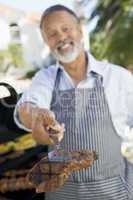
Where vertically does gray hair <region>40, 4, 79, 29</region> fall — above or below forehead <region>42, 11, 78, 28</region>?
above

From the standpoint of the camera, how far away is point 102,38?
1149 centimetres

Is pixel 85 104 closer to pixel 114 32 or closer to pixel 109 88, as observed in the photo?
pixel 109 88

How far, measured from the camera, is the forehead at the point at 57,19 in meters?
1.77

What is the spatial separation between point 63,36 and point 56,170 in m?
0.55

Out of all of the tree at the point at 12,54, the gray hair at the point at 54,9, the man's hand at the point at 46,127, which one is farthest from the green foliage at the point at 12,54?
the man's hand at the point at 46,127

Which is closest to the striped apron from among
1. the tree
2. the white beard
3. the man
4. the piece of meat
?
the man

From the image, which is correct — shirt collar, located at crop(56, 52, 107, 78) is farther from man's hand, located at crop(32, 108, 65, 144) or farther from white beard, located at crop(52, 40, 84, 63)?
man's hand, located at crop(32, 108, 65, 144)

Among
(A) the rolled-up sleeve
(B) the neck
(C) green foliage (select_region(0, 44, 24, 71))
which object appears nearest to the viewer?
(A) the rolled-up sleeve

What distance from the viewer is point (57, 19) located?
177 cm

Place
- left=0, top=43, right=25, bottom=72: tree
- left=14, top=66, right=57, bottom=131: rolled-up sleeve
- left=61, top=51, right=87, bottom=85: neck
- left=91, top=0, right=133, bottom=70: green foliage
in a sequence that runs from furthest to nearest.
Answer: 1. left=91, top=0, right=133, bottom=70: green foliage
2. left=0, top=43, right=25, bottom=72: tree
3. left=61, top=51, right=87, bottom=85: neck
4. left=14, top=66, right=57, bottom=131: rolled-up sleeve

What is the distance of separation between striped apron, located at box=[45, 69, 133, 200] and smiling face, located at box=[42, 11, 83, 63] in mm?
135

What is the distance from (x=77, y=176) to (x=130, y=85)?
0.39 meters

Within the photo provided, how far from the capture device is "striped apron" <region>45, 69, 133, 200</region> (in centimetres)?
171

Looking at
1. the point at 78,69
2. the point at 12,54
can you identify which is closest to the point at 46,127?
the point at 78,69
